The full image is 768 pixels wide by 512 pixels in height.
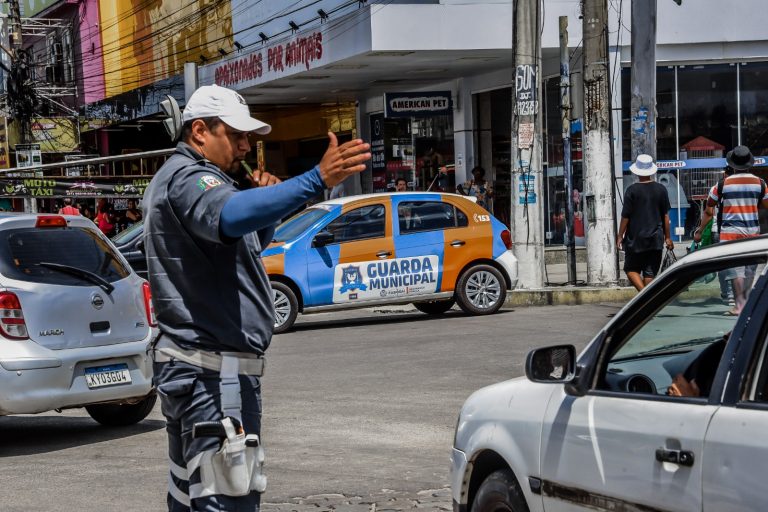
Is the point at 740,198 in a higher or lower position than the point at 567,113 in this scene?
lower

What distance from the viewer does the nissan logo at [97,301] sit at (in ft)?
28.7

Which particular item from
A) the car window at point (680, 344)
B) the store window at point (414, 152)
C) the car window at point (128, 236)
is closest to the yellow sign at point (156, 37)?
the store window at point (414, 152)

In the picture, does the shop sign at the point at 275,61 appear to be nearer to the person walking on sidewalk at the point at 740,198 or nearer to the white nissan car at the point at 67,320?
the person walking on sidewalk at the point at 740,198

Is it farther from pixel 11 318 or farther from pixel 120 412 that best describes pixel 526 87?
pixel 11 318

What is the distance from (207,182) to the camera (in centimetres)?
401

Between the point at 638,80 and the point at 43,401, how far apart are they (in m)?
11.7

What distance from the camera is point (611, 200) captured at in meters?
18.1

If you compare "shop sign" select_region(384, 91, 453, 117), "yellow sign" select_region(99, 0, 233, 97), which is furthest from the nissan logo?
"yellow sign" select_region(99, 0, 233, 97)

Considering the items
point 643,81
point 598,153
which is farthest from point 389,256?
point 643,81

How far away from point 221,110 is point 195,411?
40.5 inches

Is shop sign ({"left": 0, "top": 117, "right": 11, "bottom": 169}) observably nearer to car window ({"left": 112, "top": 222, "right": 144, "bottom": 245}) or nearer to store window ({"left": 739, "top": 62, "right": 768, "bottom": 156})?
car window ({"left": 112, "top": 222, "right": 144, "bottom": 245})

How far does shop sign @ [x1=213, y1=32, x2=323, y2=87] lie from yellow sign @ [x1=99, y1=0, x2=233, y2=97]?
518cm

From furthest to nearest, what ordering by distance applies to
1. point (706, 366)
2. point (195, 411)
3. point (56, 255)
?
point (56, 255) < point (195, 411) < point (706, 366)

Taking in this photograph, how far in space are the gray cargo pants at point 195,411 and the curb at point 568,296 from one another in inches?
536
